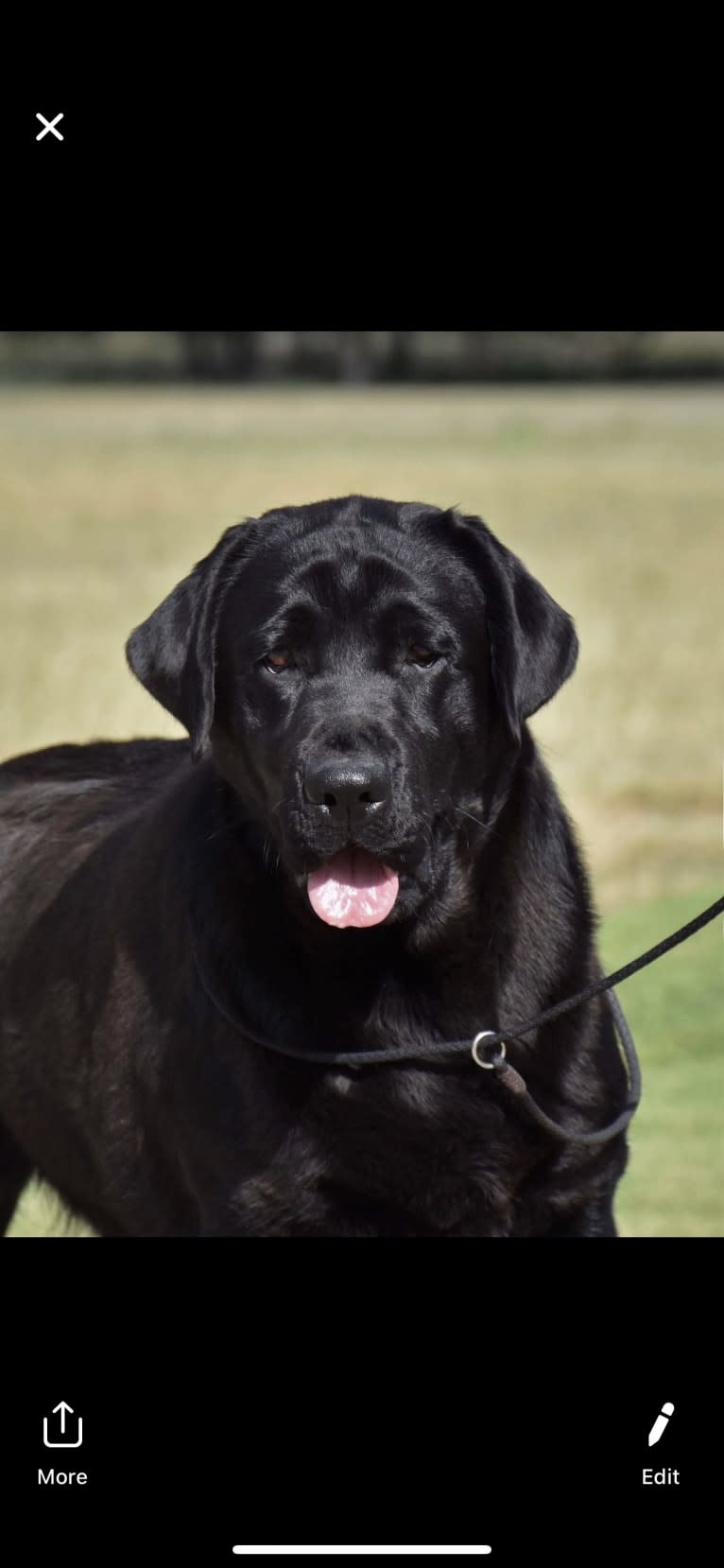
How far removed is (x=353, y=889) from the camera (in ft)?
13.8

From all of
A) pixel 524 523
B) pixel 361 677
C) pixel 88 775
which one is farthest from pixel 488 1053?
pixel 524 523

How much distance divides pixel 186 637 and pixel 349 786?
0.77 m

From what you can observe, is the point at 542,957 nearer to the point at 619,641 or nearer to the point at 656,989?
the point at 656,989

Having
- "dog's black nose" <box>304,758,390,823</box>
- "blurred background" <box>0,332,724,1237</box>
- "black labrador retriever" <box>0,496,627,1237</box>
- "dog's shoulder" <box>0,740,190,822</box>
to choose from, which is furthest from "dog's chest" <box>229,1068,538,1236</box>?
"dog's shoulder" <box>0,740,190,822</box>

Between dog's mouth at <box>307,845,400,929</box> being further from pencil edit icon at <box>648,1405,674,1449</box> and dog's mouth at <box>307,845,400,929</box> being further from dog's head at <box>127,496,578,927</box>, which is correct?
pencil edit icon at <box>648,1405,674,1449</box>

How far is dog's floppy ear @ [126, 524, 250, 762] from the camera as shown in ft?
14.9

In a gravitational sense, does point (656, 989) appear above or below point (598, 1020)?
above

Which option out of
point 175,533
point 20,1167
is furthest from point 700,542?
point 20,1167

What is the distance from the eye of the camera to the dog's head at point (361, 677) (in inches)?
162

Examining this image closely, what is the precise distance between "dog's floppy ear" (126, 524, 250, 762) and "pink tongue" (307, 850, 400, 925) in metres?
0.52

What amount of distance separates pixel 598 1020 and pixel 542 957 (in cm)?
26

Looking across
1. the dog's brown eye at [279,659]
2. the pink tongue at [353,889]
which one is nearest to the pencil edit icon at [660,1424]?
the pink tongue at [353,889]

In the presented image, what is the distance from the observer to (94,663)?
18000 mm

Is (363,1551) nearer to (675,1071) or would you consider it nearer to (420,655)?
(420,655)
